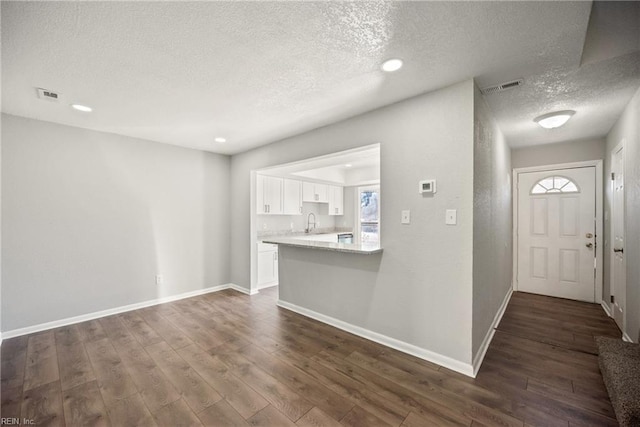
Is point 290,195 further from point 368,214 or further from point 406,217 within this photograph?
point 406,217

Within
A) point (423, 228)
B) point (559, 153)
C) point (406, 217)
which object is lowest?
point (423, 228)

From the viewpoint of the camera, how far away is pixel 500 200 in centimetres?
352

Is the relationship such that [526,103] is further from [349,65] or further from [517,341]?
[517,341]

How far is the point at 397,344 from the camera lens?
8.76ft

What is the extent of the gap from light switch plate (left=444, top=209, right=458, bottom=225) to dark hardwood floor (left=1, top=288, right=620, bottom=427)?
4.18 feet

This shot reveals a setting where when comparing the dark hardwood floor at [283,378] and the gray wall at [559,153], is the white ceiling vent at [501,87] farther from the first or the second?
the gray wall at [559,153]

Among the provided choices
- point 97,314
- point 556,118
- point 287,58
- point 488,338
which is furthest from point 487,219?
point 97,314

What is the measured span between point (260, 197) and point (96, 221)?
237 cm

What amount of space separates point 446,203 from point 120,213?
4156 mm

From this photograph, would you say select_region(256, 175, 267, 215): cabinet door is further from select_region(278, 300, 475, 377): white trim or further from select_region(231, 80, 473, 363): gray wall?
select_region(231, 80, 473, 363): gray wall

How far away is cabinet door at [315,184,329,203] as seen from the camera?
20.4 ft

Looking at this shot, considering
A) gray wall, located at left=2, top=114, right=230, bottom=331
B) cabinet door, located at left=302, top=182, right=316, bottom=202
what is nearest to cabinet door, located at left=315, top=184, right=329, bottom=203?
cabinet door, located at left=302, top=182, right=316, bottom=202

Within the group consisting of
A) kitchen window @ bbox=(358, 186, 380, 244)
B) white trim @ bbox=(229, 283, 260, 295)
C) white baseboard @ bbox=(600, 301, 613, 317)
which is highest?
kitchen window @ bbox=(358, 186, 380, 244)

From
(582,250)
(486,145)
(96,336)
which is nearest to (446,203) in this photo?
(486,145)
